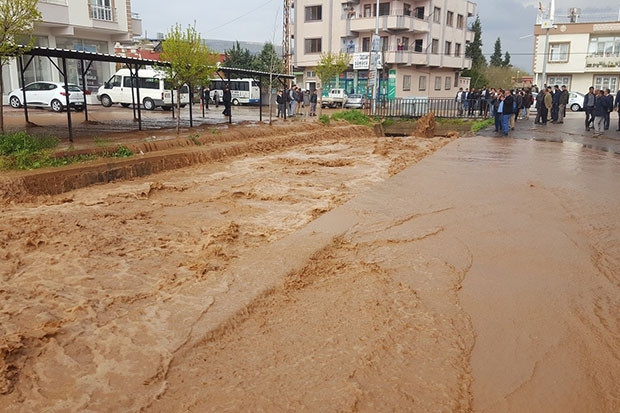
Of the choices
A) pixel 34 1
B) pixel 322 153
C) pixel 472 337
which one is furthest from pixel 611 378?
pixel 322 153

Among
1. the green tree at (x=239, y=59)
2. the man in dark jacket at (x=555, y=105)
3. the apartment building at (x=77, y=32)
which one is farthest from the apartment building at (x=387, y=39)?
the man in dark jacket at (x=555, y=105)

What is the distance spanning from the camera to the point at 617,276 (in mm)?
6320

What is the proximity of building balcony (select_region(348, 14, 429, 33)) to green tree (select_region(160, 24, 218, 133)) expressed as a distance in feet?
98.6

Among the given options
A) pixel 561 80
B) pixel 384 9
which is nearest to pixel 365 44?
pixel 384 9

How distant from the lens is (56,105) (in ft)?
80.7

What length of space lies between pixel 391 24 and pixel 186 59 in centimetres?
3191

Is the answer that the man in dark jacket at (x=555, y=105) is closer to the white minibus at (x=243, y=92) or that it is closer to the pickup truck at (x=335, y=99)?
the pickup truck at (x=335, y=99)

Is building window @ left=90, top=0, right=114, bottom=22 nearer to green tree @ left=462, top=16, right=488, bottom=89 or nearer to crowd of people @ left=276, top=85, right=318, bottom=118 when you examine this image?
crowd of people @ left=276, top=85, right=318, bottom=118

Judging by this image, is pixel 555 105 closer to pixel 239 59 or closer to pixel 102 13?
pixel 102 13

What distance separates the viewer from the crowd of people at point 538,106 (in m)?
20.3

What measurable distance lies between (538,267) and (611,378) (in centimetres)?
257

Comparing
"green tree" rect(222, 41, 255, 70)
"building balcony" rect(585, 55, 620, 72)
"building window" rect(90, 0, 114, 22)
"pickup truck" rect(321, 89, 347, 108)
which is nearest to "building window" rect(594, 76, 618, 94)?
"building balcony" rect(585, 55, 620, 72)

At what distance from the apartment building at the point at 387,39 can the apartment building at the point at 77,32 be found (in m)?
19.7

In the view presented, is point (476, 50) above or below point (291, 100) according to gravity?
above
